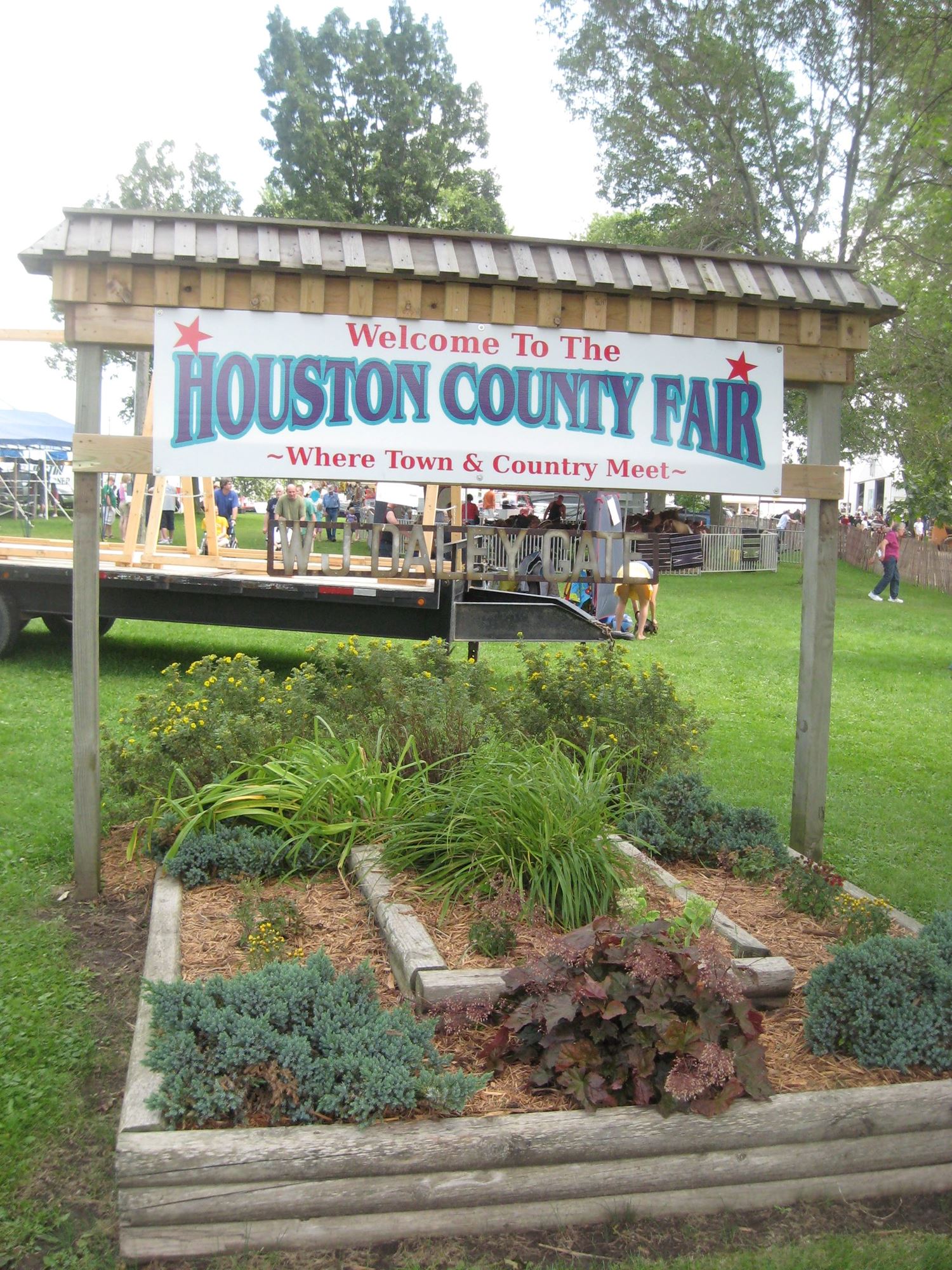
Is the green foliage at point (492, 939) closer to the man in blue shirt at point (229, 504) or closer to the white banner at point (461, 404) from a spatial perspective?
the white banner at point (461, 404)

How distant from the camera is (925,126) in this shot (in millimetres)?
10414

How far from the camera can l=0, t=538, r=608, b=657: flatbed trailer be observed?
1027cm

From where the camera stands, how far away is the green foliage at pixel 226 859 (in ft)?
16.7

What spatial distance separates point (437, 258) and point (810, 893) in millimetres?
3272

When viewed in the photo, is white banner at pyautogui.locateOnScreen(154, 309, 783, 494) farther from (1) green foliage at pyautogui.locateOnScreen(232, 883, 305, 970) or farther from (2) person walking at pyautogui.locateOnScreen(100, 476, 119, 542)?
(2) person walking at pyautogui.locateOnScreen(100, 476, 119, 542)

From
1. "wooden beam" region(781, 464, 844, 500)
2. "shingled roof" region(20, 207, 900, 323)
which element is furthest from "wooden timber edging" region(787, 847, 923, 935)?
"shingled roof" region(20, 207, 900, 323)

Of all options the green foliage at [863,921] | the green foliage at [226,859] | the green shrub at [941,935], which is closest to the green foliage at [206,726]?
the green foliage at [226,859]

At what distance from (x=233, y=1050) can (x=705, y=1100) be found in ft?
4.33

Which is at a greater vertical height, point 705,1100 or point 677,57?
point 677,57

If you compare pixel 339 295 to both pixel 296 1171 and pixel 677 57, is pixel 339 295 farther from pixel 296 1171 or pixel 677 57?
pixel 677 57

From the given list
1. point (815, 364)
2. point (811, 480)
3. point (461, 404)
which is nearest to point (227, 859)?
point (461, 404)

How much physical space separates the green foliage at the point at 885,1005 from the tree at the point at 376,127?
35586 mm

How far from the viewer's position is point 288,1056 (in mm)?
3215

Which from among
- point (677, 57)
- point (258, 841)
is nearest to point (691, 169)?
point (677, 57)
